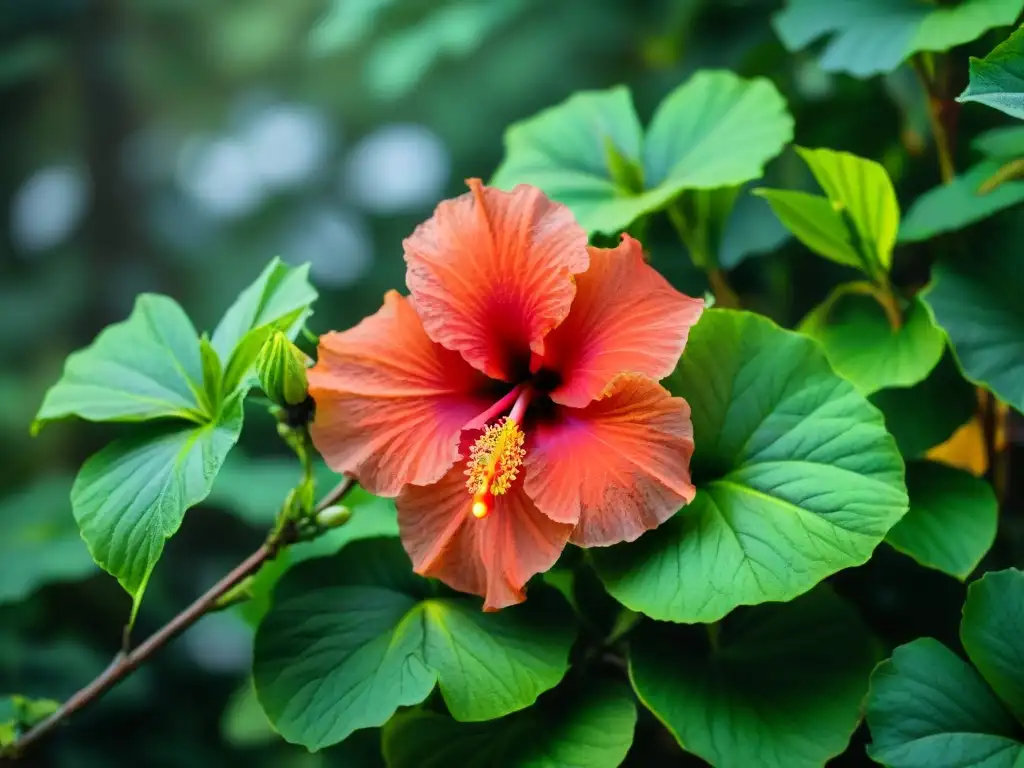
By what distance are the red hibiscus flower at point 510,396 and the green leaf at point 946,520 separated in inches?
7.1

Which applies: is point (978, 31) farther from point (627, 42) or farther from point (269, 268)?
point (627, 42)

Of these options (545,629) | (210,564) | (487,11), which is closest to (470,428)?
(545,629)

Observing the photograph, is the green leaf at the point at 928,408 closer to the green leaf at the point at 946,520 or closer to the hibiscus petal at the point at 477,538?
the green leaf at the point at 946,520

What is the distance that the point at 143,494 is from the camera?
1.62 ft

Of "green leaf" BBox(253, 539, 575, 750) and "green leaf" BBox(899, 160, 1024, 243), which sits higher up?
"green leaf" BBox(899, 160, 1024, 243)

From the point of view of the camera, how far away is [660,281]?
19.7 inches

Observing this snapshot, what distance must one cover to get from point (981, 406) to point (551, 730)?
381mm

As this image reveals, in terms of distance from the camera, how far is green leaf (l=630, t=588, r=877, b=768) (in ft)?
1.63

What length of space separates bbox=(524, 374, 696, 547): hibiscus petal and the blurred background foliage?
330 millimetres

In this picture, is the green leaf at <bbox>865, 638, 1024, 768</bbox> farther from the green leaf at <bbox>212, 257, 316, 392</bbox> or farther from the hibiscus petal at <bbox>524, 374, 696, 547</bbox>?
the green leaf at <bbox>212, 257, 316, 392</bbox>

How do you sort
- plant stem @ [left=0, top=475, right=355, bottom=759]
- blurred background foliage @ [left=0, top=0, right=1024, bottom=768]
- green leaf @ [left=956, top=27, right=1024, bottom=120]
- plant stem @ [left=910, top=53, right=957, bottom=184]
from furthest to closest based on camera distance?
blurred background foliage @ [left=0, top=0, right=1024, bottom=768], plant stem @ [left=910, top=53, right=957, bottom=184], plant stem @ [left=0, top=475, right=355, bottom=759], green leaf @ [left=956, top=27, right=1024, bottom=120]

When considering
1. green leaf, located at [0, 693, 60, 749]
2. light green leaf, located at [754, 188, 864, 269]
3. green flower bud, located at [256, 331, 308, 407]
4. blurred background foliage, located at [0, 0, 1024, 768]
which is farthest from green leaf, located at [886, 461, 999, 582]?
green leaf, located at [0, 693, 60, 749]

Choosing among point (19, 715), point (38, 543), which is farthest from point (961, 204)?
point (38, 543)

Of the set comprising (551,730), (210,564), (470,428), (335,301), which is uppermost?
(470,428)
